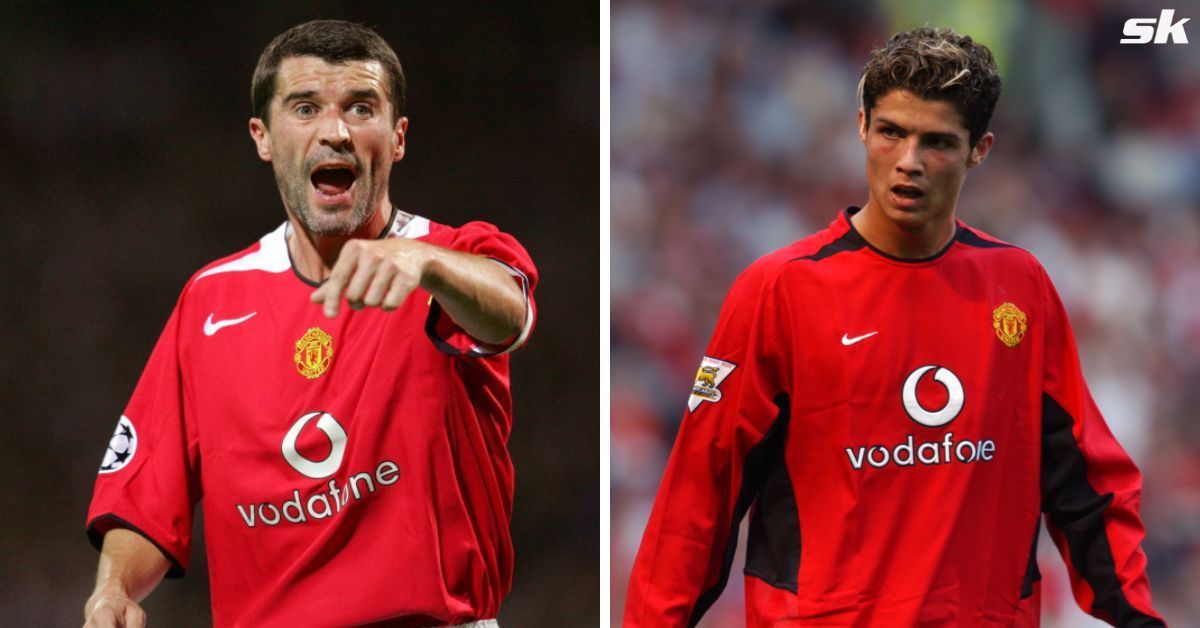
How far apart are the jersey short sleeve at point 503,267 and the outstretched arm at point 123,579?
2.58ft

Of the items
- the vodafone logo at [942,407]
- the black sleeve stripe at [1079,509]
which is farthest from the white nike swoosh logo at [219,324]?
the black sleeve stripe at [1079,509]

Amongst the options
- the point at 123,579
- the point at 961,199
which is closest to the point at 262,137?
the point at 123,579

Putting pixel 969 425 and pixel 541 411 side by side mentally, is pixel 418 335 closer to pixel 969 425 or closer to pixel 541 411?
pixel 969 425

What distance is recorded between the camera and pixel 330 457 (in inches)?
113

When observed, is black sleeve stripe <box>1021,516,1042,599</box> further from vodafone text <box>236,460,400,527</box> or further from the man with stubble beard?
vodafone text <box>236,460,400,527</box>

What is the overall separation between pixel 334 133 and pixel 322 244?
23 cm

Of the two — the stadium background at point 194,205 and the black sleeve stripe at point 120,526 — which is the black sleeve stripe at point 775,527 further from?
the stadium background at point 194,205

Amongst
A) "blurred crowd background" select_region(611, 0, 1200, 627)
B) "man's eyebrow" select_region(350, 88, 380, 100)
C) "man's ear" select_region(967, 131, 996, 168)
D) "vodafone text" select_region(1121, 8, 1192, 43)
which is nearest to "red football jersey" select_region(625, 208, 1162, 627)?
"man's ear" select_region(967, 131, 996, 168)

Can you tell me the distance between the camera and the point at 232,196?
4.55m

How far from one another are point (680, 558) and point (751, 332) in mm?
457

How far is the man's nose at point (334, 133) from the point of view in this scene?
2957mm

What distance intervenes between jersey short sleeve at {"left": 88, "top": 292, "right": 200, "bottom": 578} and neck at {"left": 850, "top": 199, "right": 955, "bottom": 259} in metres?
1.41

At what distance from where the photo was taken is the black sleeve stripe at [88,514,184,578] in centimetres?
302

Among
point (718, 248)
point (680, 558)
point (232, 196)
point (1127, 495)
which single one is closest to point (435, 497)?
point (680, 558)
